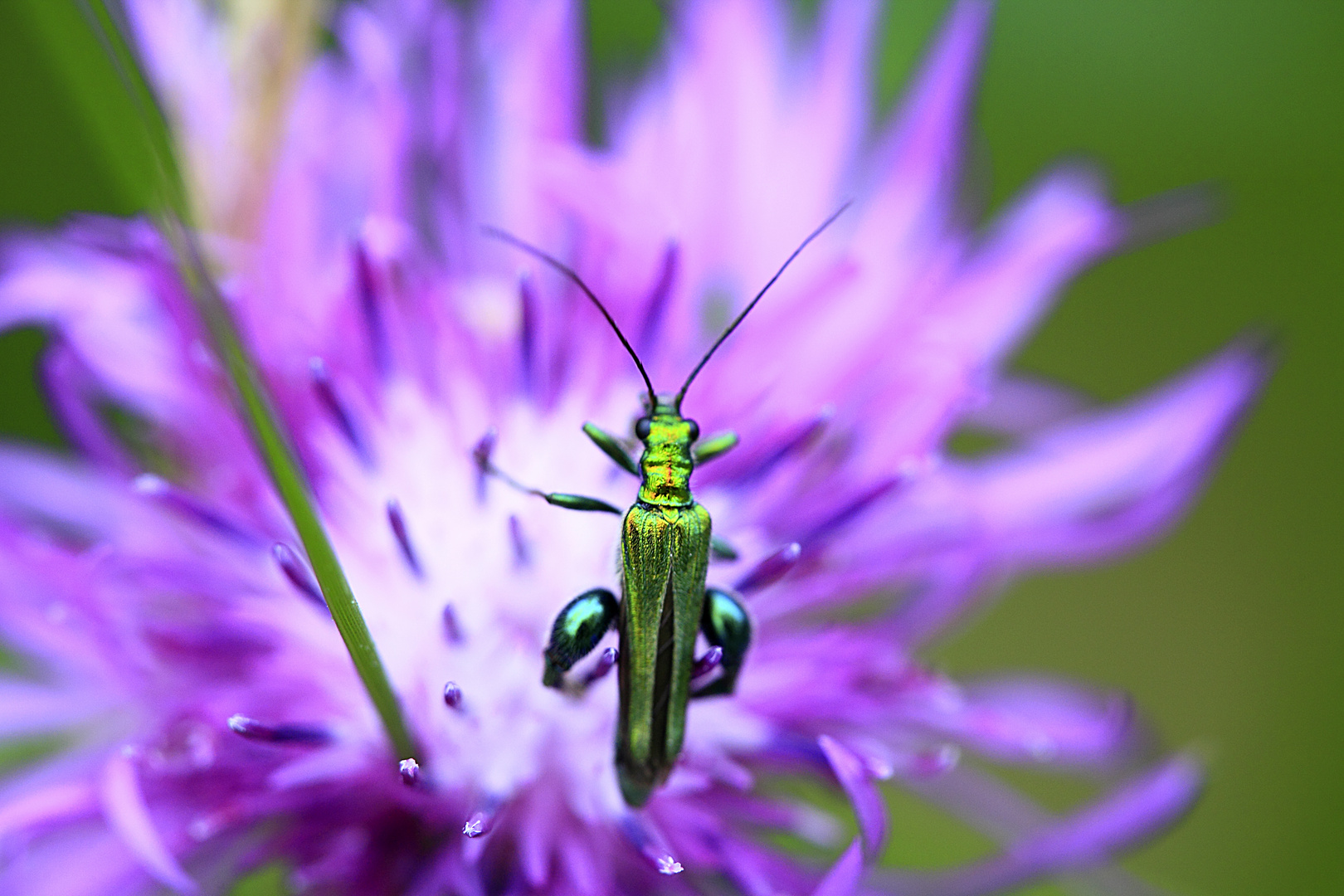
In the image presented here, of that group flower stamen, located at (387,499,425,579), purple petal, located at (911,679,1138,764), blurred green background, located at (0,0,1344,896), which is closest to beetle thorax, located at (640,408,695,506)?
flower stamen, located at (387,499,425,579)

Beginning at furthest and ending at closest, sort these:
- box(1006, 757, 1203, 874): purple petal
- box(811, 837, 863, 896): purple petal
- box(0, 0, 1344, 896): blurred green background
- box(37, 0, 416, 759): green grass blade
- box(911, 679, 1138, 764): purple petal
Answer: box(0, 0, 1344, 896): blurred green background, box(911, 679, 1138, 764): purple petal, box(1006, 757, 1203, 874): purple petal, box(811, 837, 863, 896): purple petal, box(37, 0, 416, 759): green grass blade

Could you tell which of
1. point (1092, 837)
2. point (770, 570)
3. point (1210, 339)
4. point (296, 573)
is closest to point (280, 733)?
point (296, 573)

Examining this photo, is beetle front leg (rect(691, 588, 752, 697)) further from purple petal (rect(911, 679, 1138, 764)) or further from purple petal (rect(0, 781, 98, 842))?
purple petal (rect(0, 781, 98, 842))

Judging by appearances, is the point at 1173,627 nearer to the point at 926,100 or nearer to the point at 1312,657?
the point at 1312,657

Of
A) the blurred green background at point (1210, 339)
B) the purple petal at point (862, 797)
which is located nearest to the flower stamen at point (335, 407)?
the purple petal at point (862, 797)

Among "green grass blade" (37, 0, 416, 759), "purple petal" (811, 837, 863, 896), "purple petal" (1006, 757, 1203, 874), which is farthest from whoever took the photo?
"purple petal" (1006, 757, 1203, 874)
